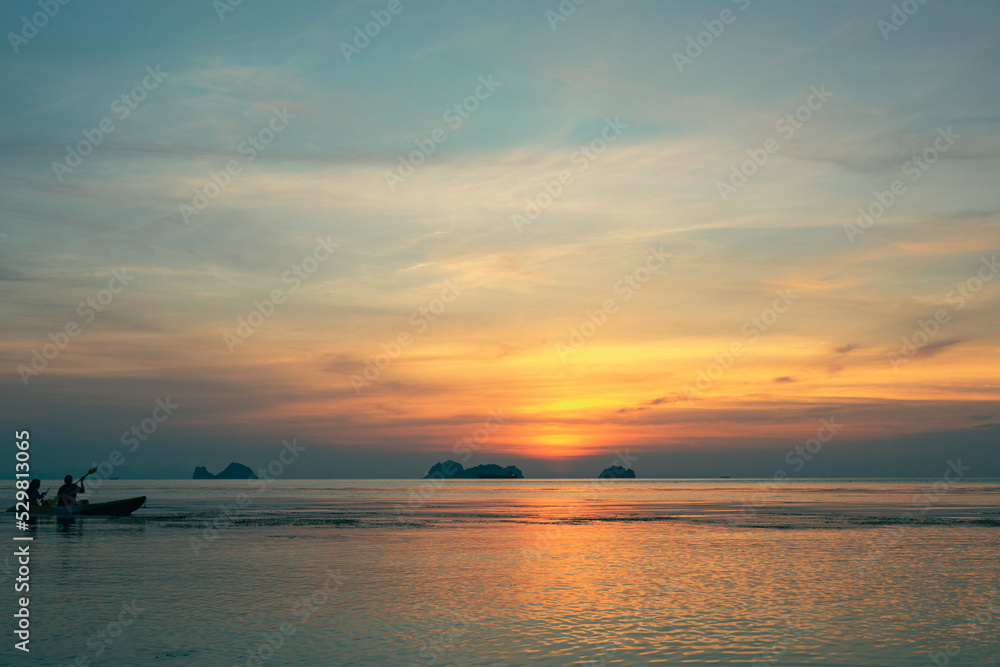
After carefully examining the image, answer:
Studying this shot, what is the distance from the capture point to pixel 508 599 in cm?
2562

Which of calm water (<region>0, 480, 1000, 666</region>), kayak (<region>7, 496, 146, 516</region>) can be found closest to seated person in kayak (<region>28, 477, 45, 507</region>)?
kayak (<region>7, 496, 146, 516</region>)

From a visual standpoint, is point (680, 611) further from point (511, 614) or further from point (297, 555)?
point (297, 555)

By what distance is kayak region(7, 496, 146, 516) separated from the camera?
203 feet

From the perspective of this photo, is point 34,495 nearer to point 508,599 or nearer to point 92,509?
point 92,509

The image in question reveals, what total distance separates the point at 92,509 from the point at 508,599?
5233cm

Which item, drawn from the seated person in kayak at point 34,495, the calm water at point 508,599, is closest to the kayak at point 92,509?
the seated person in kayak at point 34,495

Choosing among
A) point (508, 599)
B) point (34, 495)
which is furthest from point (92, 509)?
→ point (508, 599)

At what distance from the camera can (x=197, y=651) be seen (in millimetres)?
18500

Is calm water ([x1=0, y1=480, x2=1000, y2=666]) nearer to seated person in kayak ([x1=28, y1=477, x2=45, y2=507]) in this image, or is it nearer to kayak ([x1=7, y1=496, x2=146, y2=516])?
kayak ([x1=7, y1=496, x2=146, y2=516])

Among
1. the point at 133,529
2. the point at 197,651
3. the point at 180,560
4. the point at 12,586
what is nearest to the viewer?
the point at 197,651

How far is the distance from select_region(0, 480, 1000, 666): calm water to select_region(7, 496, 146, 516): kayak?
1644cm

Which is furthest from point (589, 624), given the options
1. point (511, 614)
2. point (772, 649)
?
point (772, 649)

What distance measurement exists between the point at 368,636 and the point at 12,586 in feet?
49.3

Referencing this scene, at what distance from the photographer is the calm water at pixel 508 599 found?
18734mm
